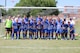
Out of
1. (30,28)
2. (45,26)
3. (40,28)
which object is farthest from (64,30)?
(30,28)

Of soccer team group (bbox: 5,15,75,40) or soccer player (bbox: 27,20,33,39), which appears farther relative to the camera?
soccer player (bbox: 27,20,33,39)

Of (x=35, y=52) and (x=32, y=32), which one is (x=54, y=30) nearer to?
(x=32, y=32)

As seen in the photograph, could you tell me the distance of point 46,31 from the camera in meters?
20.2

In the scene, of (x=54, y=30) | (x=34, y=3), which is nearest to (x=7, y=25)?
(x=54, y=30)

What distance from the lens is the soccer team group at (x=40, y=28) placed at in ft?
65.8

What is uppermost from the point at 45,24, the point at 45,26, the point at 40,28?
the point at 45,24

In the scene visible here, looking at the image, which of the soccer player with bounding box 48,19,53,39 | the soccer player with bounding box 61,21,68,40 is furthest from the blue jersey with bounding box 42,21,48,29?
the soccer player with bounding box 61,21,68,40

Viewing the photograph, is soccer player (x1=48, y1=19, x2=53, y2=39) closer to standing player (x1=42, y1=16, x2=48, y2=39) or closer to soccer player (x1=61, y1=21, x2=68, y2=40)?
standing player (x1=42, y1=16, x2=48, y2=39)

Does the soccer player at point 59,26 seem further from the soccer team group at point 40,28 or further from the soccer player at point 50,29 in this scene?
the soccer player at point 50,29

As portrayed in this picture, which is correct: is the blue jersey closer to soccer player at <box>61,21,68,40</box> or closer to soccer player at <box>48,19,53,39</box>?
soccer player at <box>48,19,53,39</box>

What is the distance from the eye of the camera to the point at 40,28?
2023cm

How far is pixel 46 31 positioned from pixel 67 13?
242 centimetres

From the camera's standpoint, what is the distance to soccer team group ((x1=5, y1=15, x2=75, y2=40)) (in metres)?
20.0

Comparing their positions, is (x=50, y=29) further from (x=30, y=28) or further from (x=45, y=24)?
(x=30, y=28)
